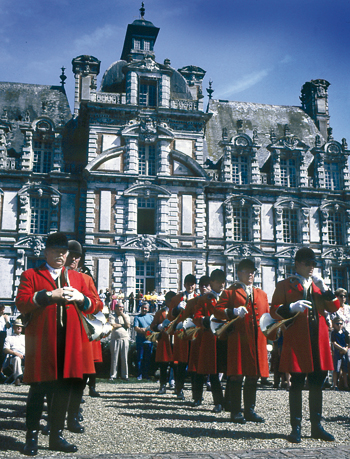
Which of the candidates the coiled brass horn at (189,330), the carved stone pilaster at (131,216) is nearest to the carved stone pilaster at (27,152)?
the carved stone pilaster at (131,216)

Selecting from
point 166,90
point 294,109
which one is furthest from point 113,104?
point 294,109

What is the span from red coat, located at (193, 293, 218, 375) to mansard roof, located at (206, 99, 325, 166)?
23879 mm

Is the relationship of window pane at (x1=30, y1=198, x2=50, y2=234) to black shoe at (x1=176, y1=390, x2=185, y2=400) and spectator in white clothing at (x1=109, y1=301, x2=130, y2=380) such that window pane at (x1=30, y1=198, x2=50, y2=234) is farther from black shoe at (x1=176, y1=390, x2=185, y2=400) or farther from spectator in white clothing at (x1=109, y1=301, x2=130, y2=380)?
black shoe at (x1=176, y1=390, x2=185, y2=400)

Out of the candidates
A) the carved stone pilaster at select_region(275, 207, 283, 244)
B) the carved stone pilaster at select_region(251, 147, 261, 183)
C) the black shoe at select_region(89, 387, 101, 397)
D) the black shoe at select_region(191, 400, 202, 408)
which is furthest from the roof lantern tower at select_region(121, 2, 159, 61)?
the black shoe at select_region(191, 400, 202, 408)

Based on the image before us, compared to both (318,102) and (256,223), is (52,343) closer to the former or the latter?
(256,223)

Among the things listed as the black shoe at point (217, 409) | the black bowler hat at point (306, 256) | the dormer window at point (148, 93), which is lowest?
the black shoe at point (217, 409)

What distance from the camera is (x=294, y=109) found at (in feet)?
115

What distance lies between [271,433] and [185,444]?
1260 millimetres

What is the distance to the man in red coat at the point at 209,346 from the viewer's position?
7.80 metres

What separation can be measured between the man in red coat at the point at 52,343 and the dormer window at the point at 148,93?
2423 cm

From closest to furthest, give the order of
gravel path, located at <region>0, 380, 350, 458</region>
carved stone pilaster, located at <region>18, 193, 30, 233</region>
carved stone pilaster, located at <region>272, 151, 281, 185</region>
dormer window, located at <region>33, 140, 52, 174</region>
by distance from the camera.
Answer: gravel path, located at <region>0, 380, 350, 458</region> < carved stone pilaster, located at <region>18, 193, 30, 233</region> < dormer window, located at <region>33, 140, 52, 174</region> < carved stone pilaster, located at <region>272, 151, 281, 185</region>

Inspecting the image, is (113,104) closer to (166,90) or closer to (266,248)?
(166,90)

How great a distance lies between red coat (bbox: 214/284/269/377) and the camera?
6.83m

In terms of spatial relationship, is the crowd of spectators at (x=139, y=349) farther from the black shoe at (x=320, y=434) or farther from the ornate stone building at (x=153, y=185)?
the ornate stone building at (x=153, y=185)
